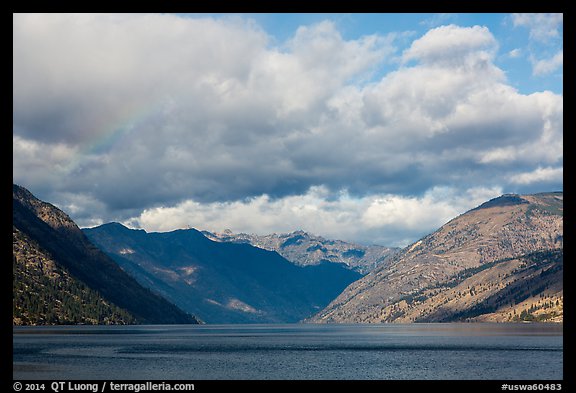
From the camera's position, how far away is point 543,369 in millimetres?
161000
